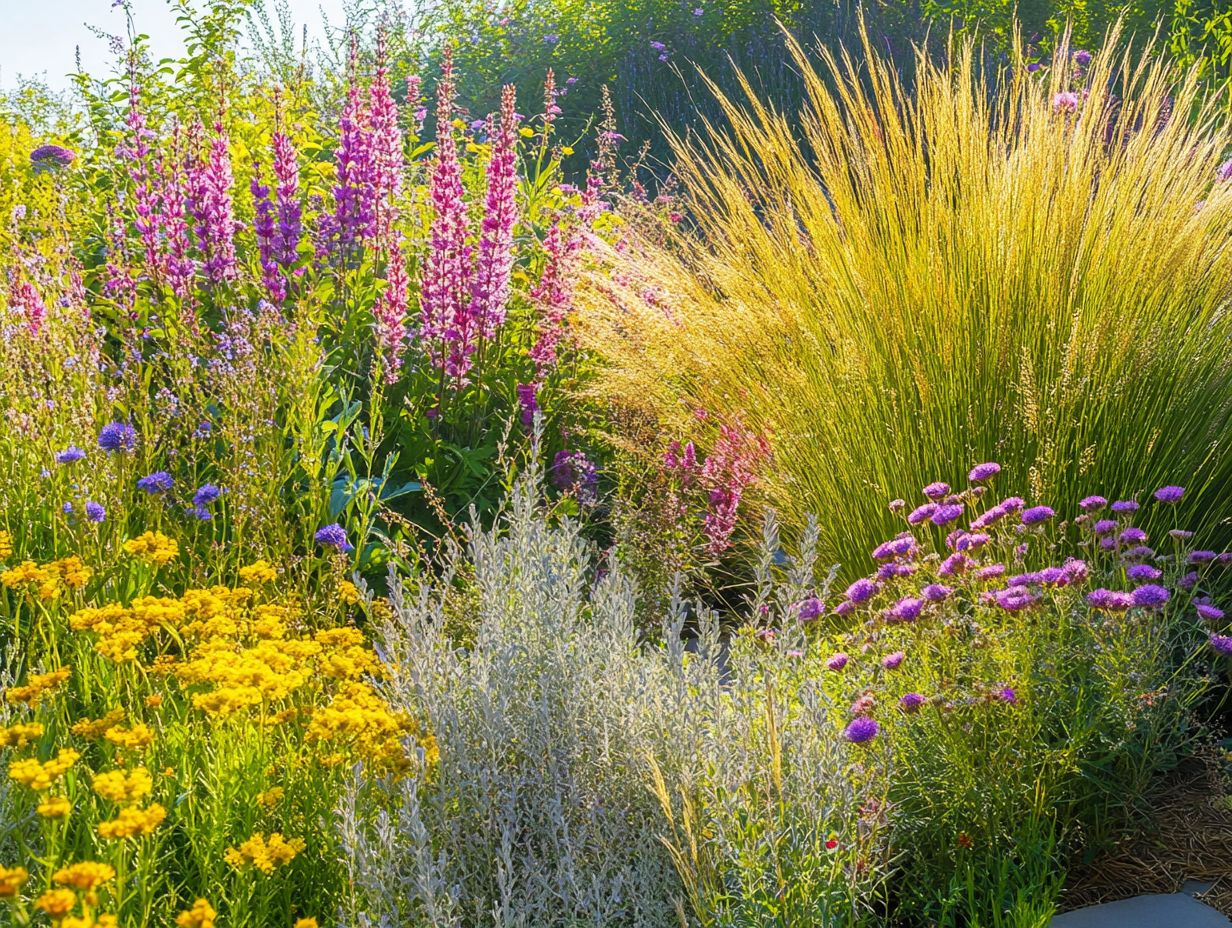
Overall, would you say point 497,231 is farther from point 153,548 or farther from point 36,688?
point 36,688

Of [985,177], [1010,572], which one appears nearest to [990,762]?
[1010,572]

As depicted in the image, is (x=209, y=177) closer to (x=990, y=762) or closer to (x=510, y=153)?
(x=510, y=153)

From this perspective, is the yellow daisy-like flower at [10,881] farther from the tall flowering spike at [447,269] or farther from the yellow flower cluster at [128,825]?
the tall flowering spike at [447,269]

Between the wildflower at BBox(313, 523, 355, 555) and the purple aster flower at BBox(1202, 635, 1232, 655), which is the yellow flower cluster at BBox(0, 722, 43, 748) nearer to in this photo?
the wildflower at BBox(313, 523, 355, 555)

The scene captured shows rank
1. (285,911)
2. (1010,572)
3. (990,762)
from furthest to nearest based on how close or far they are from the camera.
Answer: (1010,572), (990,762), (285,911)

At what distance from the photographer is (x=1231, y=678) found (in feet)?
10.6

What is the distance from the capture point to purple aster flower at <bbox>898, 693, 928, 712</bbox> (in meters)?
2.38

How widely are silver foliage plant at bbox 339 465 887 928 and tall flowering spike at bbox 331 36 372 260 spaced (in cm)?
187

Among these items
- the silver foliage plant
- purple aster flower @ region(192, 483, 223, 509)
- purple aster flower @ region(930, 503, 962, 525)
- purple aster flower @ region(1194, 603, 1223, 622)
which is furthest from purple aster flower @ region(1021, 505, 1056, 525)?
purple aster flower @ region(192, 483, 223, 509)

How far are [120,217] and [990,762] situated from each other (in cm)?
342

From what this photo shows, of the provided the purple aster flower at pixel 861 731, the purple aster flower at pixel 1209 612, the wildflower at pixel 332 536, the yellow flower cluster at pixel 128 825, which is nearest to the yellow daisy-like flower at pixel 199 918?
the yellow flower cluster at pixel 128 825

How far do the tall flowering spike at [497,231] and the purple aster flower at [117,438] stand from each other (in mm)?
1141

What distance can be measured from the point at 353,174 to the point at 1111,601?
2.68 metres

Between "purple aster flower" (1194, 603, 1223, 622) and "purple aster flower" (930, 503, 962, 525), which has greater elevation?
"purple aster flower" (930, 503, 962, 525)
